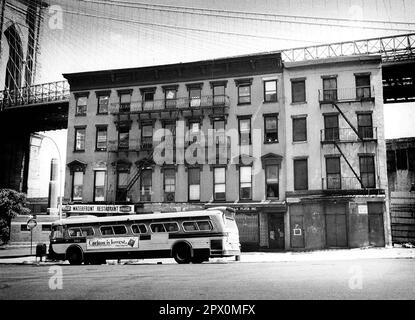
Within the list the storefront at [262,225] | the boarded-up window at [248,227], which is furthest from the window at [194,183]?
the boarded-up window at [248,227]

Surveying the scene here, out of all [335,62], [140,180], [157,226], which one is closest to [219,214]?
[157,226]

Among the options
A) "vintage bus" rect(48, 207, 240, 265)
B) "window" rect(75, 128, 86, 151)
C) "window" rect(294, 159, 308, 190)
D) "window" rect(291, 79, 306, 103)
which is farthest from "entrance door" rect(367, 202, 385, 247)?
A: "window" rect(75, 128, 86, 151)

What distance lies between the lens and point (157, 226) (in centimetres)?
2055

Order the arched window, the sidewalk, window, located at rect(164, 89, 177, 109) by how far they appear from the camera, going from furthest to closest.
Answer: window, located at rect(164, 89, 177, 109)
the sidewalk
the arched window

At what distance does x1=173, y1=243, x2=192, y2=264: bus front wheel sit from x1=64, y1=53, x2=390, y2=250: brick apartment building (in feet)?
34.5

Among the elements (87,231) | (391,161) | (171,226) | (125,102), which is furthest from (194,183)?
(391,161)

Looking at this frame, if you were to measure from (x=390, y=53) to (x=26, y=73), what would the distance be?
28004mm

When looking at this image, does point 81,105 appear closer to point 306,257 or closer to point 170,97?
point 170,97

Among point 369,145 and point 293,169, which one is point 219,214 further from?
point 369,145

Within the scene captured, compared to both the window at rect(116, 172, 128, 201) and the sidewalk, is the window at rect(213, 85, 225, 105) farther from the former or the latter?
the sidewalk

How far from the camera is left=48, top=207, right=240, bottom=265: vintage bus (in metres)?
19.5
